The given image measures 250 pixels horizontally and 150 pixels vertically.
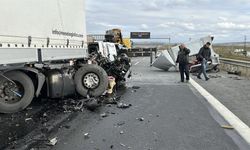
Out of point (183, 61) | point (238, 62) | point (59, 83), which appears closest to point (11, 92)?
point (59, 83)

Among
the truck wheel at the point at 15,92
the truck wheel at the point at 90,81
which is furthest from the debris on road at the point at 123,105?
the truck wheel at the point at 15,92

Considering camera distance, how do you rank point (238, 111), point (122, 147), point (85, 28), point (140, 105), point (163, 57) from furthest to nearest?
point (163, 57) → point (85, 28) → point (140, 105) → point (238, 111) → point (122, 147)

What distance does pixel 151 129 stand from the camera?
825 cm

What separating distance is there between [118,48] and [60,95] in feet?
26.7

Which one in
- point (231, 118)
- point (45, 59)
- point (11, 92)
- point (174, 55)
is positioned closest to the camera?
point (231, 118)

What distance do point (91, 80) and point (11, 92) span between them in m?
3.57

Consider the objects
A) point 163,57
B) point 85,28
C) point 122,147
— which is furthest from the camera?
point 163,57

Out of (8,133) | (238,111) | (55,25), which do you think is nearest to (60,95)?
(55,25)

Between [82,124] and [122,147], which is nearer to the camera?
[122,147]

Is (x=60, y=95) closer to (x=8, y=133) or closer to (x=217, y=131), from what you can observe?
(x=8, y=133)

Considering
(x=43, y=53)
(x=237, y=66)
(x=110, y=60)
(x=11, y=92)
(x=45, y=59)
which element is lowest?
(x=237, y=66)

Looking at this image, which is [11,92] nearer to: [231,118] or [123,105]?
[123,105]

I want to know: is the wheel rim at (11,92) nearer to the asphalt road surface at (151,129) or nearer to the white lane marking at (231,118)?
the asphalt road surface at (151,129)

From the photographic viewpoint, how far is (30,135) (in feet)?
25.1
